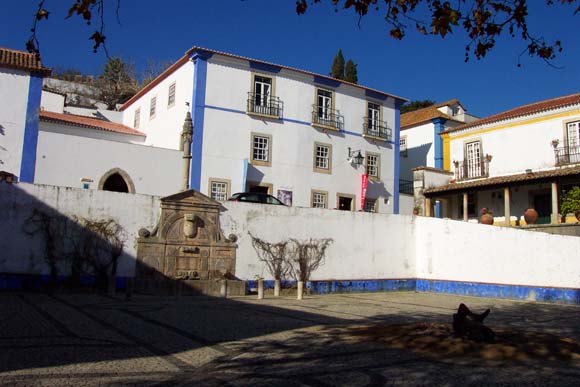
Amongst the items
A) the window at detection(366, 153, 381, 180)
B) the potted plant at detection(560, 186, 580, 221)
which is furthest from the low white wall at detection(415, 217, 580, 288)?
the window at detection(366, 153, 381, 180)

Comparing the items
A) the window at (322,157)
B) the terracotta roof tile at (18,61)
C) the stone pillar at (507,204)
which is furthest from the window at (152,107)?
the stone pillar at (507,204)

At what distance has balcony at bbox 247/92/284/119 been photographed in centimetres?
2330

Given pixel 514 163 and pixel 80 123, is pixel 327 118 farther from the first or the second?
pixel 80 123

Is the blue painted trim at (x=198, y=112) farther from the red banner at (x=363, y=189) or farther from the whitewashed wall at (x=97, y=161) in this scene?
the red banner at (x=363, y=189)

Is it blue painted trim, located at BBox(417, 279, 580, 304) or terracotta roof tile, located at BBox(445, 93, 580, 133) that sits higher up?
terracotta roof tile, located at BBox(445, 93, 580, 133)

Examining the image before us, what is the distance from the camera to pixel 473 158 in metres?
26.8

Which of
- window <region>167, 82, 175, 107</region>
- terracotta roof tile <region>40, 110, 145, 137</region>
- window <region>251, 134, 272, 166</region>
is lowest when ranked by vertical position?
window <region>251, 134, 272, 166</region>

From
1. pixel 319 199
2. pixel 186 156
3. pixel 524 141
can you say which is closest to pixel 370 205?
pixel 319 199

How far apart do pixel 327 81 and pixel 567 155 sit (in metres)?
10.6

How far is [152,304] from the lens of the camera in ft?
39.2

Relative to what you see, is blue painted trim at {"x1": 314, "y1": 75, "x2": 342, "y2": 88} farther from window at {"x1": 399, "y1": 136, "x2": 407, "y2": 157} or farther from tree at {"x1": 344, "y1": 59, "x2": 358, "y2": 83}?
tree at {"x1": 344, "y1": 59, "x2": 358, "y2": 83}

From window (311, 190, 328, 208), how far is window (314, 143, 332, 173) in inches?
40.3

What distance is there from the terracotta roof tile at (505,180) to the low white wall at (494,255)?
509 centimetres

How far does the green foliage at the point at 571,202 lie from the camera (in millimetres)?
20406
